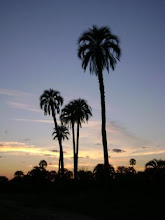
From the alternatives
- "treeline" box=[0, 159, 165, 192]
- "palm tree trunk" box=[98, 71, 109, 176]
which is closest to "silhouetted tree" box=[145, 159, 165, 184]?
"treeline" box=[0, 159, 165, 192]

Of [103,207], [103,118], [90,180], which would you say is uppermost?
[103,118]

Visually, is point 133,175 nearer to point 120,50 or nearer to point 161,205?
point 161,205

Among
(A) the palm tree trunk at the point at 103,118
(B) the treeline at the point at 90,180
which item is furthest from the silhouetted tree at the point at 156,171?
(A) the palm tree trunk at the point at 103,118

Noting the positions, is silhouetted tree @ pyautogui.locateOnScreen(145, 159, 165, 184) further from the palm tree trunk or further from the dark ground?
the palm tree trunk

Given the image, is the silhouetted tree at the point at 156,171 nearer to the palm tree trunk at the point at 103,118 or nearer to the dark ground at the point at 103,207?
the dark ground at the point at 103,207

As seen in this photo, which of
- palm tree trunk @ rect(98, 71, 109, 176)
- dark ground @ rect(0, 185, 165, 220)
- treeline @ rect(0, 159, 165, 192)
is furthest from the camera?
treeline @ rect(0, 159, 165, 192)

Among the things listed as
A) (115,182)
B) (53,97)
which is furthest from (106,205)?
(53,97)

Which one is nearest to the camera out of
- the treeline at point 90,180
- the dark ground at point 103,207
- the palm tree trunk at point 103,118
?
the dark ground at point 103,207

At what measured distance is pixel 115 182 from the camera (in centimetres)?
3428

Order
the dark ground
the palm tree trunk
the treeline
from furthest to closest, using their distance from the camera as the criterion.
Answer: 1. the treeline
2. the palm tree trunk
3. the dark ground

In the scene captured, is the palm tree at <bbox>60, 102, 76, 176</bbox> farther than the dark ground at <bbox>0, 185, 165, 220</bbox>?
Yes

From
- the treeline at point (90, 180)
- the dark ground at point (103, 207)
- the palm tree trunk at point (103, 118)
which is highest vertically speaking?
the palm tree trunk at point (103, 118)

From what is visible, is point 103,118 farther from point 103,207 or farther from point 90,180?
point 90,180

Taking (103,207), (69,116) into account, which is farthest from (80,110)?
(103,207)
